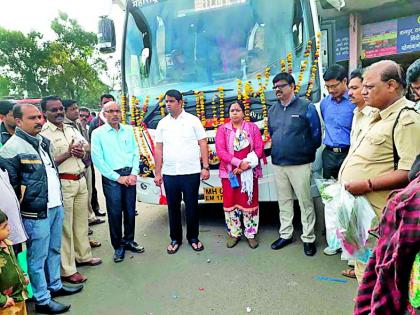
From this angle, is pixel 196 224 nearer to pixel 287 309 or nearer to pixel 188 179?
pixel 188 179

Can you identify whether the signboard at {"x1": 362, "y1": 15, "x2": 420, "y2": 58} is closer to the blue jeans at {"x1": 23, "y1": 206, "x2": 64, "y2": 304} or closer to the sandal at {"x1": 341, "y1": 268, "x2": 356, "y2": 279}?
the sandal at {"x1": 341, "y1": 268, "x2": 356, "y2": 279}

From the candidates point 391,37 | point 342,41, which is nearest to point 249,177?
point 342,41

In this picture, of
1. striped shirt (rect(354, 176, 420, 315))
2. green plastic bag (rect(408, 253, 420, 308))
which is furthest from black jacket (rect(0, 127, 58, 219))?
green plastic bag (rect(408, 253, 420, 308))

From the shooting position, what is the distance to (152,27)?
15.2 feet

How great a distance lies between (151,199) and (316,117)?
2214 millimetres

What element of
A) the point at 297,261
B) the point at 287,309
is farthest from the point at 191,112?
the point at 287,309

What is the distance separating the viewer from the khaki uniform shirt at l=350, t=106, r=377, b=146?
250 centimetres

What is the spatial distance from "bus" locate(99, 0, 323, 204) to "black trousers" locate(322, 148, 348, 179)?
1.36 ft

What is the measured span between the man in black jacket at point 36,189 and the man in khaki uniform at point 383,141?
2250 millimetres

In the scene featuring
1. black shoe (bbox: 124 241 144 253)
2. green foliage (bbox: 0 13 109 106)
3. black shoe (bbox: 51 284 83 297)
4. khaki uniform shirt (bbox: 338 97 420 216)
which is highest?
green foliage (bbox: 0 13 109 106)

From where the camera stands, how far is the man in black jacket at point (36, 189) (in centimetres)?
274

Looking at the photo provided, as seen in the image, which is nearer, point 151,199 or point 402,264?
point 402,264

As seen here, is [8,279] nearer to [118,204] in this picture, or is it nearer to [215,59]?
[118,204]

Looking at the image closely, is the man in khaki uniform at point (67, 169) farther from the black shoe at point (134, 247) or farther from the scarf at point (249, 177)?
the scarf at point (249, 177)
